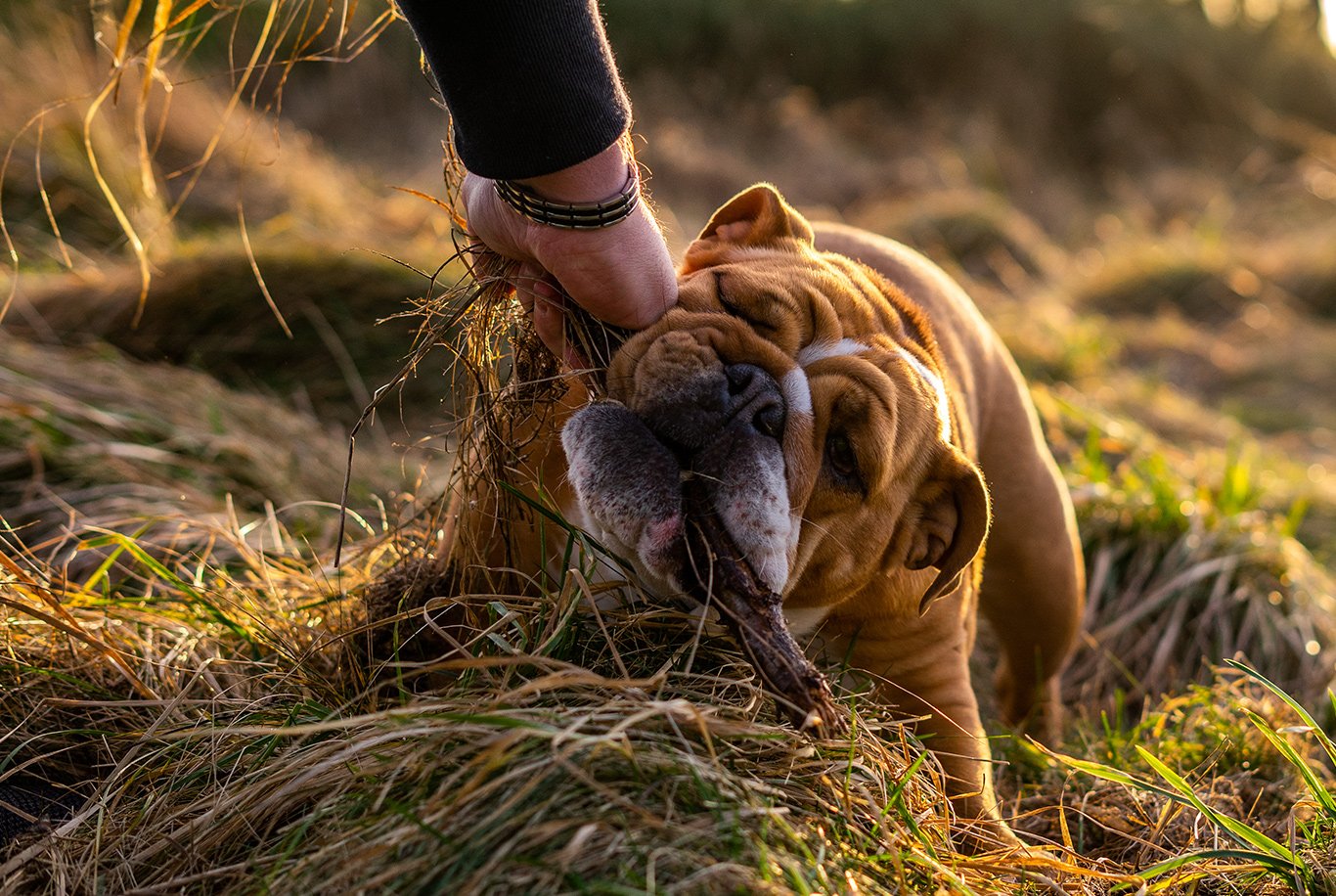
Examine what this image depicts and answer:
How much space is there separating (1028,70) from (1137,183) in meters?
3.11

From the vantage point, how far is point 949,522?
283 cm

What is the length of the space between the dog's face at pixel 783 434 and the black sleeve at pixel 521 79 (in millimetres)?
512

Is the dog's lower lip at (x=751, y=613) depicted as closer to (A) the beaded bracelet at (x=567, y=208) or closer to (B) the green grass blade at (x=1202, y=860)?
(A) the beaded bracelet at (x=567, y=208)

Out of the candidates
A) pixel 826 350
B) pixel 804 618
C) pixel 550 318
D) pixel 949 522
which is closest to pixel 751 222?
pixel 826 350

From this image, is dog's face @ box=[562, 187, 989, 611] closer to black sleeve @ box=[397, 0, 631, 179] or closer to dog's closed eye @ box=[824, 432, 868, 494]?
dog's closed eye @ box=[824, 432, 868, 494]

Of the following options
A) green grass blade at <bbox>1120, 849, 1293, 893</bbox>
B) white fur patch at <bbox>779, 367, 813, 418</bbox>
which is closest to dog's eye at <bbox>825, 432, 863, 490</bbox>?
white fur patch at <bbox>779, 367, 813, 418</bbox>

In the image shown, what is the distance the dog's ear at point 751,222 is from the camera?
3.07m

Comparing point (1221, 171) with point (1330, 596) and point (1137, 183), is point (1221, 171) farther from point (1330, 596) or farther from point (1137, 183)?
point (1330, 596)

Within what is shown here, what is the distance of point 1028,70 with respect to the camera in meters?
A: 21.3

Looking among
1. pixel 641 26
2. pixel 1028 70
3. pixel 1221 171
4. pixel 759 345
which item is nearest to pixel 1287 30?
pixel 1221 171

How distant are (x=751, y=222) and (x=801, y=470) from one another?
899 millimetres

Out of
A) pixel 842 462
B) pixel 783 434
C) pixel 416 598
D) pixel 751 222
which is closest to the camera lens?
pixel 783 434

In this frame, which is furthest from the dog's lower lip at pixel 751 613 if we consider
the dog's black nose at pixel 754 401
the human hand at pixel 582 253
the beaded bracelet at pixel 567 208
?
the beaded bracelet at pixel 567 208

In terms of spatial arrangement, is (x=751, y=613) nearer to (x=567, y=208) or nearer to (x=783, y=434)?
(x=783, y=434)
